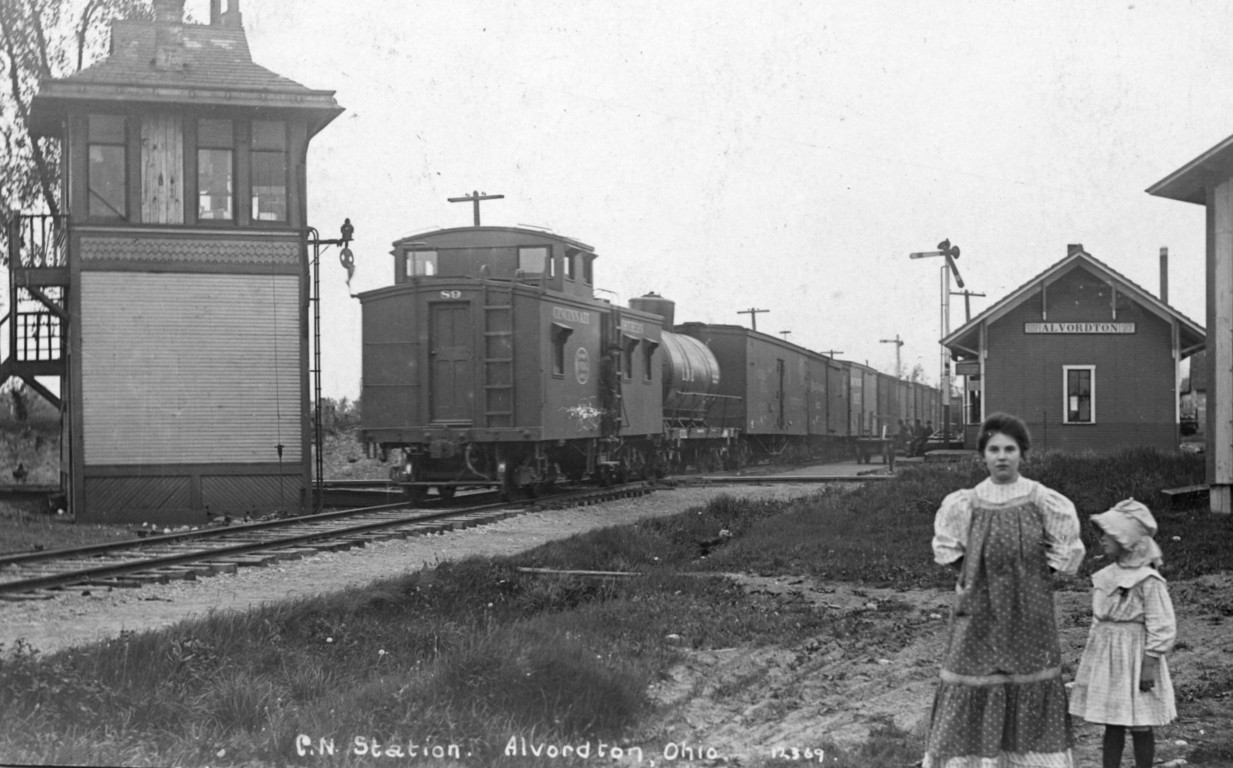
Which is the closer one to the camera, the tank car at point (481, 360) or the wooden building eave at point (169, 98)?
the wooden building eave at point (169, 98)

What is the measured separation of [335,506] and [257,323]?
3.93 m

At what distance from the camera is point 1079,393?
1220 cm

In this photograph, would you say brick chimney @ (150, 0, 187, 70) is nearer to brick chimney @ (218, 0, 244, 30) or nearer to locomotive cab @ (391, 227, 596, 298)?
brick chimney @ (218, 0, 244, 30)

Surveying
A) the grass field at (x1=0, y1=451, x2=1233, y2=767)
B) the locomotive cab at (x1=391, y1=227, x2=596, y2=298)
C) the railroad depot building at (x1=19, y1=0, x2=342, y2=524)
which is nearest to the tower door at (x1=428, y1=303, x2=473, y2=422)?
the locomotive cab at (x1=391, y1=227, x2=596, y2=298)

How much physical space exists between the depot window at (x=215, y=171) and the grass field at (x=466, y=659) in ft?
28.3

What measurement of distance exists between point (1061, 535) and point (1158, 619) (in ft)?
1.95

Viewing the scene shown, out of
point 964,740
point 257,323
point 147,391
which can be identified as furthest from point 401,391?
point 964,740

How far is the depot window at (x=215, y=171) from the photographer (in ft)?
55.2

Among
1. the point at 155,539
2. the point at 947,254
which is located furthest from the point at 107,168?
the point at 947,254

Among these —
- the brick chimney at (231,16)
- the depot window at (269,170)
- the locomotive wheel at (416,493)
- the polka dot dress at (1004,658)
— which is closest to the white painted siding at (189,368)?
the depot window at (269,170)

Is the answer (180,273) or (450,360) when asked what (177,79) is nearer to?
(180,273)

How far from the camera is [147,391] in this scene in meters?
15.9

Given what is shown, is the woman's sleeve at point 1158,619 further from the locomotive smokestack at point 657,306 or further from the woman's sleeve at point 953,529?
the locomotive smokestack at point 657,306

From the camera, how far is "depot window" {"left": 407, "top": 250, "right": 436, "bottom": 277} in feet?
58.0
